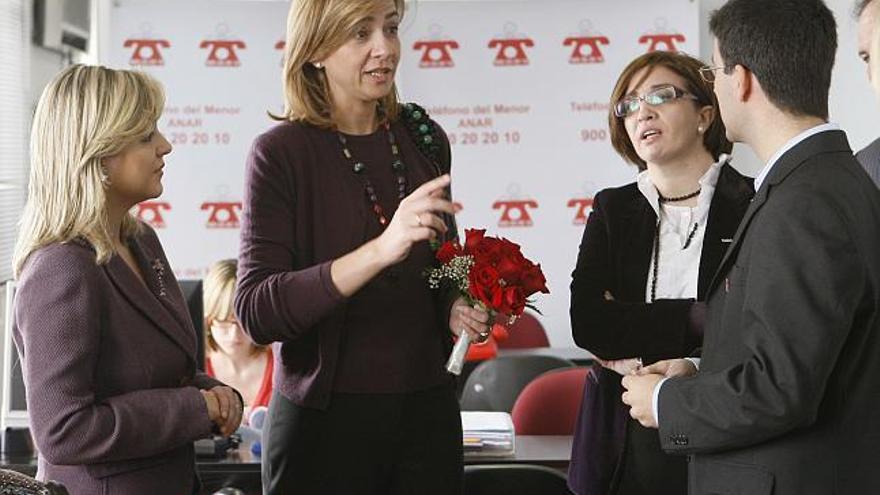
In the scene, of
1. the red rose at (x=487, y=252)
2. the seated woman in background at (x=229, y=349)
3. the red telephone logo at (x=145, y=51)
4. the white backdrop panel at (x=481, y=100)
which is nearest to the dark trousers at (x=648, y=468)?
the red rose at (x=487, y=252)

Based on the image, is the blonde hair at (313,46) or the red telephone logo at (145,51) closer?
the blonde hair at (313,46)

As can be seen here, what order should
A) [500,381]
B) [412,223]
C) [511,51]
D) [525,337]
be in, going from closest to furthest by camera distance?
[412,223] < [500,381] < [525,337] < [511,51]

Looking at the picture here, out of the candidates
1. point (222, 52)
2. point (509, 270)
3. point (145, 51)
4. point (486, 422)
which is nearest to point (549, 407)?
point (486, 422)

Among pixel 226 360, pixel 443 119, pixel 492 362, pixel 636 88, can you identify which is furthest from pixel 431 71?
pixel 636 88

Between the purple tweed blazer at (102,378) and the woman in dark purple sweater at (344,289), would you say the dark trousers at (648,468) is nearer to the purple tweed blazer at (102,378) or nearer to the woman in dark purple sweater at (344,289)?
the woman in dark purple sweater at (344,289)

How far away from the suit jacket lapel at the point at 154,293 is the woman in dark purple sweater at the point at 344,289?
158mm

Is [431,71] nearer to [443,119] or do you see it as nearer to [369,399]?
[443,119]

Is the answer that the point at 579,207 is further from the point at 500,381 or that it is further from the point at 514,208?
the point at 500,381

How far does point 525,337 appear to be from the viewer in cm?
775

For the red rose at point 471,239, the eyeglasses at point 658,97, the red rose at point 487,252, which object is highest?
the eyeglasses at point 658,97

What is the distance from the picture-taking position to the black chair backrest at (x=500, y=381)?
520cm

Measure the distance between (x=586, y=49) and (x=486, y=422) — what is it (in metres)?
4.55

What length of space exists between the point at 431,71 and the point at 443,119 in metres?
0.34

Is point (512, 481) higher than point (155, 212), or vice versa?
point (155, 212)
